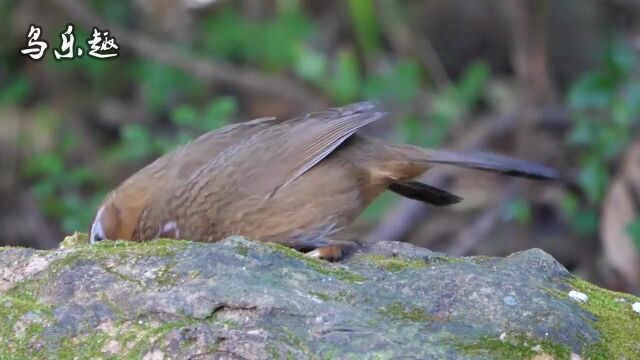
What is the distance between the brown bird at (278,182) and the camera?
4188 millimetres

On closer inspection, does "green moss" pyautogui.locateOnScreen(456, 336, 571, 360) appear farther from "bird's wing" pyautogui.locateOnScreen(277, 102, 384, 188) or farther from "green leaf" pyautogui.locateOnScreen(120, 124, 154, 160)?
"green leaf" pyautogui.locateOnScreen(120, 124, 154, 160)

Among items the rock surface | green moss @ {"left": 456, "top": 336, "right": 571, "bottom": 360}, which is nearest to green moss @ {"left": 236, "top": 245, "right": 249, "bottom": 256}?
the rock surface

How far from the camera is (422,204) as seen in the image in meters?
6.34

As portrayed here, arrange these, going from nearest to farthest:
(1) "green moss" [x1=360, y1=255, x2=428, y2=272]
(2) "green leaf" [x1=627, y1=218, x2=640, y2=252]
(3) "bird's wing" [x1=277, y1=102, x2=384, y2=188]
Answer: (1) "green moss" [x1=360, y1=255, x2=428, y2=272] → (3) "bird's wing" [x1=277, y1=102, x2=384, y2=188] → (2) "green leaf" [x1=627, y1=218, x2=640, y2=252]

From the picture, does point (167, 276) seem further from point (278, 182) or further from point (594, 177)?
point (594, 177)

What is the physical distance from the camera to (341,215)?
4281 mm

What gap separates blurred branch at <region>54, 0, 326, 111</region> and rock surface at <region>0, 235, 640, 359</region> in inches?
165

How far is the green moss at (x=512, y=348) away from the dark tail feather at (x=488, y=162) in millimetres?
1761

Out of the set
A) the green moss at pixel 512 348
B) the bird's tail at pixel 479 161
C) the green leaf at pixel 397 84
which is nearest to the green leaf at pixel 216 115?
the green leaf at pixel 397 84

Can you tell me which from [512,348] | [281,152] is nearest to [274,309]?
[512,348]

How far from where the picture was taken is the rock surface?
271 centimetres

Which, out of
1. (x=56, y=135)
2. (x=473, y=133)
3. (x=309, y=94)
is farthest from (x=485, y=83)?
(x=56, y=135)

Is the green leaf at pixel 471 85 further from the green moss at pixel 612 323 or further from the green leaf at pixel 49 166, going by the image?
the green moss at pixel 612 323

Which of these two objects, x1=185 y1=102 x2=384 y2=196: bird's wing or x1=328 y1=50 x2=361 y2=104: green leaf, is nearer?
x1=185 y1=102 x2=384 y2=196: bird's wing
